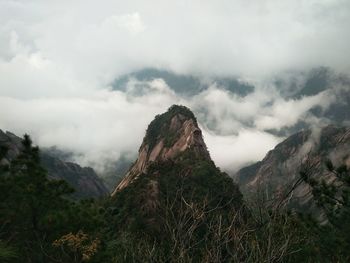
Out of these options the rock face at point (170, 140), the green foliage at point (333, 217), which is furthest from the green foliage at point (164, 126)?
the green foliage at point (333, 217)

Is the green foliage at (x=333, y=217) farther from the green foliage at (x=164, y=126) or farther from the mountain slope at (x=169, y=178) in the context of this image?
the green foliage at (x=164, y=126)

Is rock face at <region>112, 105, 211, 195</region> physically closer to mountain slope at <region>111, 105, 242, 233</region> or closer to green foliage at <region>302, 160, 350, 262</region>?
mountain slope at <region>111, 105, 242, 233</region>

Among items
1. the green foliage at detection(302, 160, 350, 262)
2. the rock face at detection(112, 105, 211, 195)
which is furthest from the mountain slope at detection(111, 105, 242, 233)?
the green foliage at detection(302, 160, 350, 262)

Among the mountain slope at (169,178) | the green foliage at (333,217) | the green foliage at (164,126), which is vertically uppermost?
the green foliage at (164,126)

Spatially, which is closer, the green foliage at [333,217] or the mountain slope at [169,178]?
the green foliage at [333,217]

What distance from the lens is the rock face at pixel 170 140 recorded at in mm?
136375

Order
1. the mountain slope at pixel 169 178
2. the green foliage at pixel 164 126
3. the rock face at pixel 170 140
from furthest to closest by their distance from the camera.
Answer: the green foliage at pixel 164 126 < the rock face at pixel 170 140 < the mountain slope at pixel 169 178

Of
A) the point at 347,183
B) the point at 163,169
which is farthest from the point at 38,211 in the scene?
the point at 163,169

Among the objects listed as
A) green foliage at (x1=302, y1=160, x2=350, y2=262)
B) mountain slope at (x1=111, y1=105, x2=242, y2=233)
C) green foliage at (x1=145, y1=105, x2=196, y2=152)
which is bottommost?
green foliage at (x1=302, y1=160, x2=350, y2=262)

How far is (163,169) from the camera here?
350 ft

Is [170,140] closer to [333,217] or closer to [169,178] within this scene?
[169,178]

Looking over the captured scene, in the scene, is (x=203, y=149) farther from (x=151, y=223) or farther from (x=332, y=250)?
(x=332, y=250)

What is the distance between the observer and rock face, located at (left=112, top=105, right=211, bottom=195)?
136 m

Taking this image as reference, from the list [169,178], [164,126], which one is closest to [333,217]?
[169,178]
